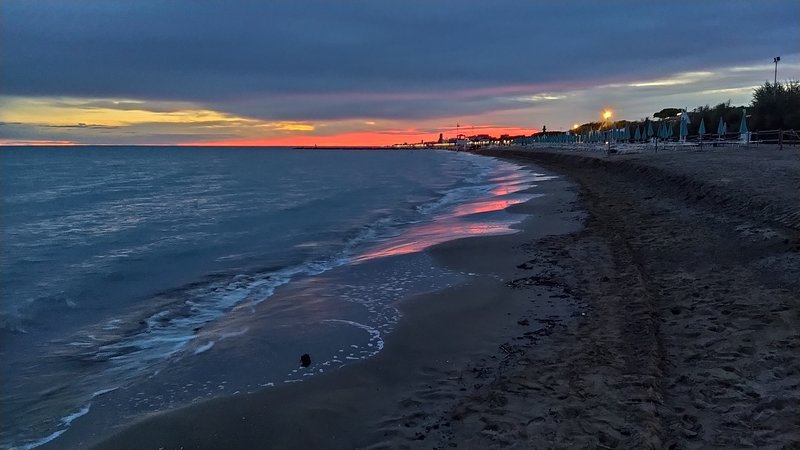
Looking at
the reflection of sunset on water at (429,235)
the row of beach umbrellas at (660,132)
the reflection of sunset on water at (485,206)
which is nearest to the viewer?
the reflection of sunset on water at (429,235)

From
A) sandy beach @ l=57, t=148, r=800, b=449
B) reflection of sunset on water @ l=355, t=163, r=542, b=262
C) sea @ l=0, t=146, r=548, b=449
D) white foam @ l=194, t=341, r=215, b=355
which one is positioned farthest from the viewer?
reflection of sunset on water @ l=355, t=163, r=542, b=262

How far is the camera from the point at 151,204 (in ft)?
86.0

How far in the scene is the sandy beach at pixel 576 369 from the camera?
13.2 feet

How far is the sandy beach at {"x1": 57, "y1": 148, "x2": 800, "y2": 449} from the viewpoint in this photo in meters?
4.02

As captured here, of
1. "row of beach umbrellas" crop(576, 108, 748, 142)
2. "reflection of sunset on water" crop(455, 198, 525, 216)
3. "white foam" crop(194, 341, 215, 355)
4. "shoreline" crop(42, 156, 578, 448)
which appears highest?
"row of beach umbrellas" crop(576, 108, 748, 142)

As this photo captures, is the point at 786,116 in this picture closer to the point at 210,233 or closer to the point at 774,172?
the point at 774,172

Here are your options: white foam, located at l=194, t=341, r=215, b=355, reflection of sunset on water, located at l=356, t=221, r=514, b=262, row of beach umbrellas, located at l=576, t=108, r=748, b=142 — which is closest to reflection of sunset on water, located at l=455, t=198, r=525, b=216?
reflection of sunset on water, located at l=356, t=221, r=514, b=262

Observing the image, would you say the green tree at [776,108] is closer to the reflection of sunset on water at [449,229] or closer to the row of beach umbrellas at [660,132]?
the row of beach umbrellas at [660,132]

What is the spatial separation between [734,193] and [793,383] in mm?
9642

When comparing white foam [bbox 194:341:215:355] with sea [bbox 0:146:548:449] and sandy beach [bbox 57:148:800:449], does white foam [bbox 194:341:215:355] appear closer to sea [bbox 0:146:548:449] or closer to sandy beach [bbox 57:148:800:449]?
sea [bbox 0:146:548:449]

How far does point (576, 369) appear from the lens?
5043mm

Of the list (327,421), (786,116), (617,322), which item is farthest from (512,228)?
(786,116)

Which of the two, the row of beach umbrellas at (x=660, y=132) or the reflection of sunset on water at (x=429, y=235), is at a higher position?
the row of beach umbrellas at (x=660, y=132)

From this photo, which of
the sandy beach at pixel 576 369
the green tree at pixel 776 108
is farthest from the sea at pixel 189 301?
the green tree at pixel 776 108
